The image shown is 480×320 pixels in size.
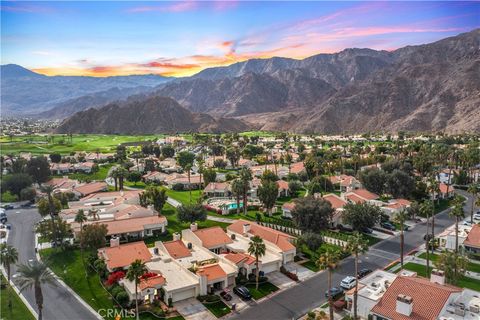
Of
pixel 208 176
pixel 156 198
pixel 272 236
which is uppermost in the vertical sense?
pixel 156 198

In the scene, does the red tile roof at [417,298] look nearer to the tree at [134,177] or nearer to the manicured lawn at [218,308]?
the manicured lawn at [218,308]

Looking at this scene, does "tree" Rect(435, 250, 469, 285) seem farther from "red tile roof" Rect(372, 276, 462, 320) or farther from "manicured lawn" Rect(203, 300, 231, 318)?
"manicured lawn" Rect(203, 300, 231, 318)

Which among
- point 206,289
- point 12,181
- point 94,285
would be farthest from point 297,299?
point 12,181

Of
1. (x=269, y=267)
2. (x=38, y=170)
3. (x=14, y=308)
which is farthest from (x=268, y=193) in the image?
(x=38, y=170)

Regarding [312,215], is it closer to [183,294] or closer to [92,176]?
[183,294]

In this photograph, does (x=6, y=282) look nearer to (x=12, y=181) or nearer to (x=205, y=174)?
(x=12, y=181)

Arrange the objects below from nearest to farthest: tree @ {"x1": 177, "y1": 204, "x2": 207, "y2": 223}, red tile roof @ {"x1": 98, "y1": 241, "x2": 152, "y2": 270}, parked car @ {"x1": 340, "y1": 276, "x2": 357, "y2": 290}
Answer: parked car @ {"x1": 340, "y1": 276, "x2": 357, "y2": 290}, red tile roof @ {"x1": 98, "y1": 241, "x2": 152, "y2": 270}, tree @ {"x1": 177, "y1": 204, "x2": 207, "y2": 223}

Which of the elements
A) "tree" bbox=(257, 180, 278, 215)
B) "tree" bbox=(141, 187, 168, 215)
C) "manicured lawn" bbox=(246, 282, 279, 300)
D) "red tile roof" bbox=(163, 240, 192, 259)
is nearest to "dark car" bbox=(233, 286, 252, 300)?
"manicured lawn" bbox=(246, 282, 279, 300)
